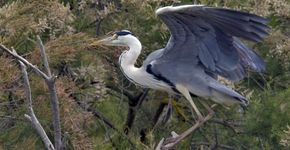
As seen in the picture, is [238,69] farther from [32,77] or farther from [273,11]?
[32,77]

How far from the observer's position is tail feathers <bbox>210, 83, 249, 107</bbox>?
471 centimetres

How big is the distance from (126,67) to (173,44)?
341 mm

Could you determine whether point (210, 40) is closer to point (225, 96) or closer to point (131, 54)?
point (225, 96)

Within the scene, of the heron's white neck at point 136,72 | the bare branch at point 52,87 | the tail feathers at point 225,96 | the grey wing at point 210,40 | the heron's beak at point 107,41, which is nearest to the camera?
the bare branch at point 52,87

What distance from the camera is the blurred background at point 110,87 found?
445 cm

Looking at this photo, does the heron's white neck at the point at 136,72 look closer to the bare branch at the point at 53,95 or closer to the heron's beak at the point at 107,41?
the heron's beak at the point at 107,41

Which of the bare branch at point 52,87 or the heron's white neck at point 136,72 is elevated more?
the bare branch at point 52,87

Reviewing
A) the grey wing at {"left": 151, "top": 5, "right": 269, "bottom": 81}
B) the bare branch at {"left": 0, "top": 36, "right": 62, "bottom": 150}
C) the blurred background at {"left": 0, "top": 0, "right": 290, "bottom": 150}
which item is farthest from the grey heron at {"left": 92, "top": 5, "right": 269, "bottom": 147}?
the bare branch at {"left": 0, "top": 36, "right": 62, "bottom": 150}

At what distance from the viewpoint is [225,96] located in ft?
15.9

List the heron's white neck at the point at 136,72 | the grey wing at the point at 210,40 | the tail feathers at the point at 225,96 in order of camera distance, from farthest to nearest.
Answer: the heron's white neck at the point at 136,72
the tail feathers at the point at 225,96
the grey wing at the point at 210,40

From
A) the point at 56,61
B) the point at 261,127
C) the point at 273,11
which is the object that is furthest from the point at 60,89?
the point at 273,11

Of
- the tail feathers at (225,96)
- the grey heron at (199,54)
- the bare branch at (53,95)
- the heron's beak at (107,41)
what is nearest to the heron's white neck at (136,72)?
the grey heron at (199,54)

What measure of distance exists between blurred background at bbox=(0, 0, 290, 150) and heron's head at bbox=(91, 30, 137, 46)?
0.08 m

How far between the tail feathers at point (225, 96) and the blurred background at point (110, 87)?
2.9 inches
